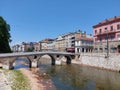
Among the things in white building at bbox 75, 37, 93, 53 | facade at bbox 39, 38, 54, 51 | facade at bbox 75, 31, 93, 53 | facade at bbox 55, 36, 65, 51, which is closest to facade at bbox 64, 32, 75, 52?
facade at bbox 55, 36, 65, 51

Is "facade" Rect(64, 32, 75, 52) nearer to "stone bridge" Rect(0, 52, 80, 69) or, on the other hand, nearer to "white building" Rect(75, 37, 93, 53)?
"white building" Rect(75, 37, 93, 53)

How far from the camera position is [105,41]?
55.7 meters

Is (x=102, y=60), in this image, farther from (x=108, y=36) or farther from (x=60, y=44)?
(x=60, y=44)

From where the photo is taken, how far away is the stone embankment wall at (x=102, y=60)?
43975 millimetres

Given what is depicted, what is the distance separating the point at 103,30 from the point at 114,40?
7.09 m

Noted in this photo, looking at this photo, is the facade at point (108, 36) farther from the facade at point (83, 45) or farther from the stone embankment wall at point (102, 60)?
the facade at point (83, 45)

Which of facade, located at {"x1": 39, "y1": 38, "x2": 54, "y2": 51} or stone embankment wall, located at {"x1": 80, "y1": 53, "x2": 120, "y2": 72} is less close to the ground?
facade, located at {"x1": 39, "y1": 38, "x2": 54, "y2": 51}

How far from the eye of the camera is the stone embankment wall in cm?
4397

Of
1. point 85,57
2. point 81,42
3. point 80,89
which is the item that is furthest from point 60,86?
point 81,42

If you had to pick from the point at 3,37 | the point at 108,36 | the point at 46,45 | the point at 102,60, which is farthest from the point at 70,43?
the point at 46,45

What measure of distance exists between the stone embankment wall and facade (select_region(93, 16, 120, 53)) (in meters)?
3.43

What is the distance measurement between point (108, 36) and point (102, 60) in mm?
9528

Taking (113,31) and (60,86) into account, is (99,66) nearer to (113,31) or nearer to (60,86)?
→ (113,31)

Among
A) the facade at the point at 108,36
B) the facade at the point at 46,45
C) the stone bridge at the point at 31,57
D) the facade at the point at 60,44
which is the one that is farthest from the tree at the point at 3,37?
the facade at the point at 46,45
